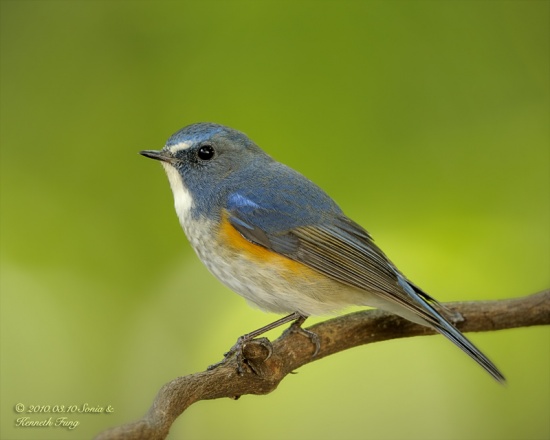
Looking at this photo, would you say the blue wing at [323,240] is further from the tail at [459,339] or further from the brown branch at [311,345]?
the brown branch at [311,345]

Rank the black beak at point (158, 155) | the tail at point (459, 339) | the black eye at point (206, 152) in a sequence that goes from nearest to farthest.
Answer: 1. the tail at point (459, 339)
2. the black beak at point (158, 155)
3. the black eye at point (206, 152)

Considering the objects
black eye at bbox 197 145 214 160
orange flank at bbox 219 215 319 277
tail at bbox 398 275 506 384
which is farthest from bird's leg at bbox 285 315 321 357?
black eye at bbox 197 145 214 160

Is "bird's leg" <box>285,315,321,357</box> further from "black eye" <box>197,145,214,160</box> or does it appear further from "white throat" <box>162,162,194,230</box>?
"black eye" <box>197,145,214,160</box>

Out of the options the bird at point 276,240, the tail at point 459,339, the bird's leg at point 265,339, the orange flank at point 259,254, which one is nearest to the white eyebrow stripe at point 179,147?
the bird at point 276,240

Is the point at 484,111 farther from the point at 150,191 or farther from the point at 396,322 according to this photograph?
the point at 150,191

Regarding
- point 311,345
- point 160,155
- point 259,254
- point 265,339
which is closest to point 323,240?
point 259,254

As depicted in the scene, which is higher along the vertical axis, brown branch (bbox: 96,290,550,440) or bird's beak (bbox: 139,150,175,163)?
bird's beak (bbox: 139,150,175,163)
